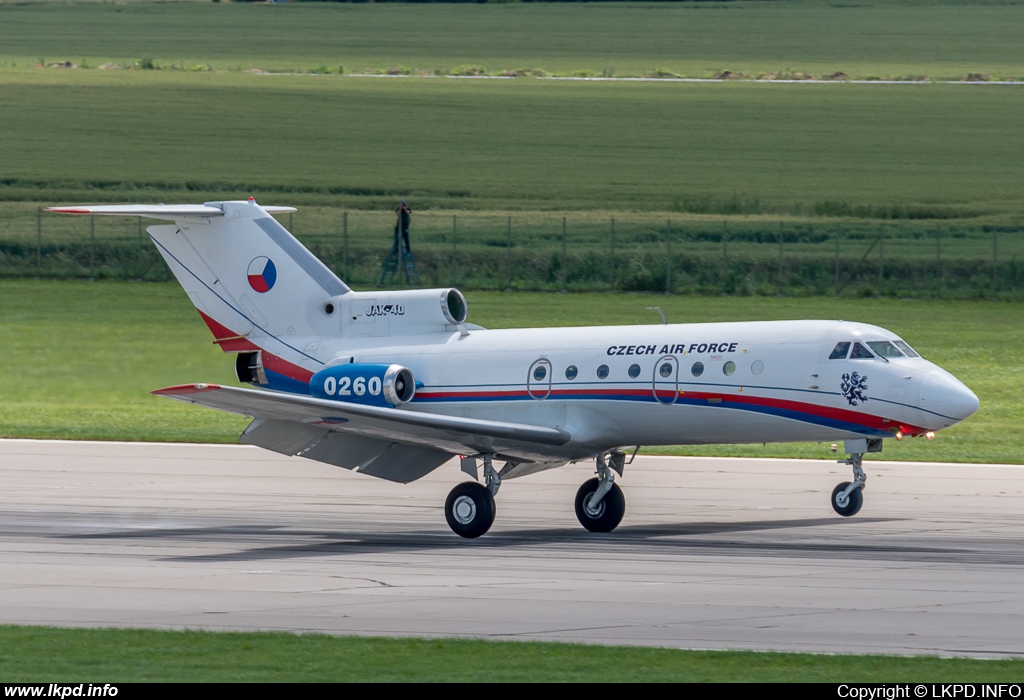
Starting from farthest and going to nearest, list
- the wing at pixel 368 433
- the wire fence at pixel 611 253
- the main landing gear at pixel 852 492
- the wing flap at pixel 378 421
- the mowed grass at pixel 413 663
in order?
the wire fence at pixel 611 253 → the main landing gear at pixel 852 492 → the wing at pixel 368 433 → the wing flap at pixel 378 421 → the mowed grass at pixel 413 663

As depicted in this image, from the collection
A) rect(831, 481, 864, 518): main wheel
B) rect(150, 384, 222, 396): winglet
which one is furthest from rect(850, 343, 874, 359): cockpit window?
rect(150, 384, 222, 396): winglet

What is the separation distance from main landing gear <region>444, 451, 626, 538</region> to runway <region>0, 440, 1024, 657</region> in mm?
326

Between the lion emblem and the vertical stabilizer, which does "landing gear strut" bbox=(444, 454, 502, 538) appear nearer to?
the vertical stabilizer

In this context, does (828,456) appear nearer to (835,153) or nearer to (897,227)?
(897,227)

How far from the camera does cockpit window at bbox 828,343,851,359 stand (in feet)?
75.4

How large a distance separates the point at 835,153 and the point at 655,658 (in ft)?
265

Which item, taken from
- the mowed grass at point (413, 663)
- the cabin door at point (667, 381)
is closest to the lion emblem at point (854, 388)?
the cabin door at point (667, 381)

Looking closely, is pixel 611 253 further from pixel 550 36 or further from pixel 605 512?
pixel 550 36

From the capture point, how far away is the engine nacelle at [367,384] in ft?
80.5

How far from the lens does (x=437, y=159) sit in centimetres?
8906

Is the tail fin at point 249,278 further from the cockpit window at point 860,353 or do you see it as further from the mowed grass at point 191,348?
the cockpit window at point 860,353

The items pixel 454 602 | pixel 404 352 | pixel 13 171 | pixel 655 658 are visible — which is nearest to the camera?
pixel 655 658

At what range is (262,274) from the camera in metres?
26.5

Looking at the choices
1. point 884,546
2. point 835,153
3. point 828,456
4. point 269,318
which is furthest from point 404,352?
point 835,153
